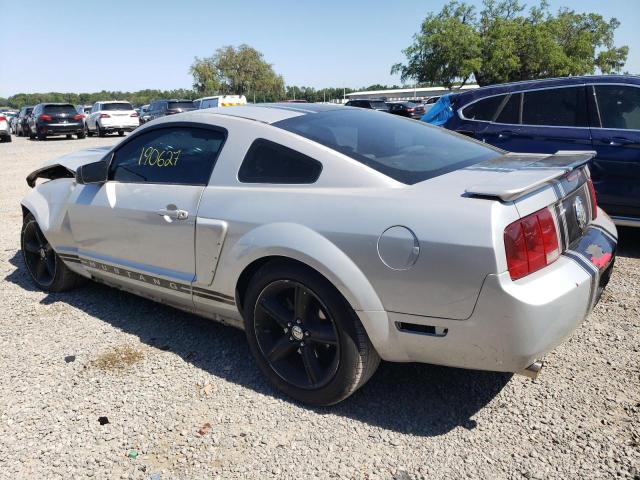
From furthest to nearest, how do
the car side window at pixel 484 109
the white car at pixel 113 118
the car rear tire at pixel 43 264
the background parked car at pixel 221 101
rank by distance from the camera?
the white car at pixel 113 118
the background parked car at pixel 221 101
the car side window at pixel 484 109
the car rear tire at pixel 43 264

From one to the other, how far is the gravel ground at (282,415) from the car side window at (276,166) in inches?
45.1

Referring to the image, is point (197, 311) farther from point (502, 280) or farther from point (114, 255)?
point (502, 280)

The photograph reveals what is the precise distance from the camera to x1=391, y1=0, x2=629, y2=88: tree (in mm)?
A: 49000

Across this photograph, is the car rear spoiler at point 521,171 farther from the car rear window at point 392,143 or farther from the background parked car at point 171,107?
the background parked car at point 171,107

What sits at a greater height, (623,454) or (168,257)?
(168,257)

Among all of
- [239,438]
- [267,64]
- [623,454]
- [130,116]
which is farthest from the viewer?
[267,64]

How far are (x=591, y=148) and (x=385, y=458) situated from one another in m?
3.90

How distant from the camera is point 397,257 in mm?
2193

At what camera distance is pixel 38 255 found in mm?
4398

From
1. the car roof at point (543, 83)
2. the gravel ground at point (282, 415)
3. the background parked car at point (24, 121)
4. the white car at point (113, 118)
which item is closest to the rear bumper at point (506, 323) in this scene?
the gravel ground at point (282, 415)

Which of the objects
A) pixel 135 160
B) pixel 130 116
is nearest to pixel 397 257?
pixel 135 160

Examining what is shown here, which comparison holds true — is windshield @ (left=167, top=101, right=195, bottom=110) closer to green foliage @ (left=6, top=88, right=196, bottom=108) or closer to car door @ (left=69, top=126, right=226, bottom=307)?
car door @ (left=69, top=126, right=226, bottom=307)

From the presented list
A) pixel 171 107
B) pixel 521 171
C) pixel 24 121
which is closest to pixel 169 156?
pixel 521 171

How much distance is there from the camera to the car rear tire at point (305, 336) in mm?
2402
